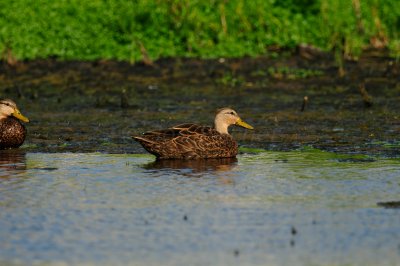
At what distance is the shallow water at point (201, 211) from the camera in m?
9.17

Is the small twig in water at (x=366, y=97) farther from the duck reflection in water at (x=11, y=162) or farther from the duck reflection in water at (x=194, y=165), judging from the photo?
the duck reflection in water at (x=11, y=162)

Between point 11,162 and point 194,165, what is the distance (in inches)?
102

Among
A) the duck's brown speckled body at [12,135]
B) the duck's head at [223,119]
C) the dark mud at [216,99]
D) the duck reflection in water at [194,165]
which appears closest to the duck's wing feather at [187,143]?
the duck reflection in water at [194,165]

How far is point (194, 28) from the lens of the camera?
24156mm

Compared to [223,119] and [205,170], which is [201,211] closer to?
[205,170]

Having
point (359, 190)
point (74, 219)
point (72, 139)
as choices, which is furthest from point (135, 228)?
point (72, 139)

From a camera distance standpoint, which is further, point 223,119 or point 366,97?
point 366,97

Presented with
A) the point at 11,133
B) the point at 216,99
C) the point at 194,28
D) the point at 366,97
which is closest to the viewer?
the point at 11,133

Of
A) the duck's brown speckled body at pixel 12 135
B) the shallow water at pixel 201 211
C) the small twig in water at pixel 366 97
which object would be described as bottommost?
the shallow water at pixel 201 211

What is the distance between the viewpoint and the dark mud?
1667cm

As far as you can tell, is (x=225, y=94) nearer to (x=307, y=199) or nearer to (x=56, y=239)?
(x=307, y=199)

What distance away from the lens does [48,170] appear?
542 inches

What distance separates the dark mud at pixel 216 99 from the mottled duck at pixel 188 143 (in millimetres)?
1105

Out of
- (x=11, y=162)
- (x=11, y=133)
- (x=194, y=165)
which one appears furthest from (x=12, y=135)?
(x=194, y=165)
